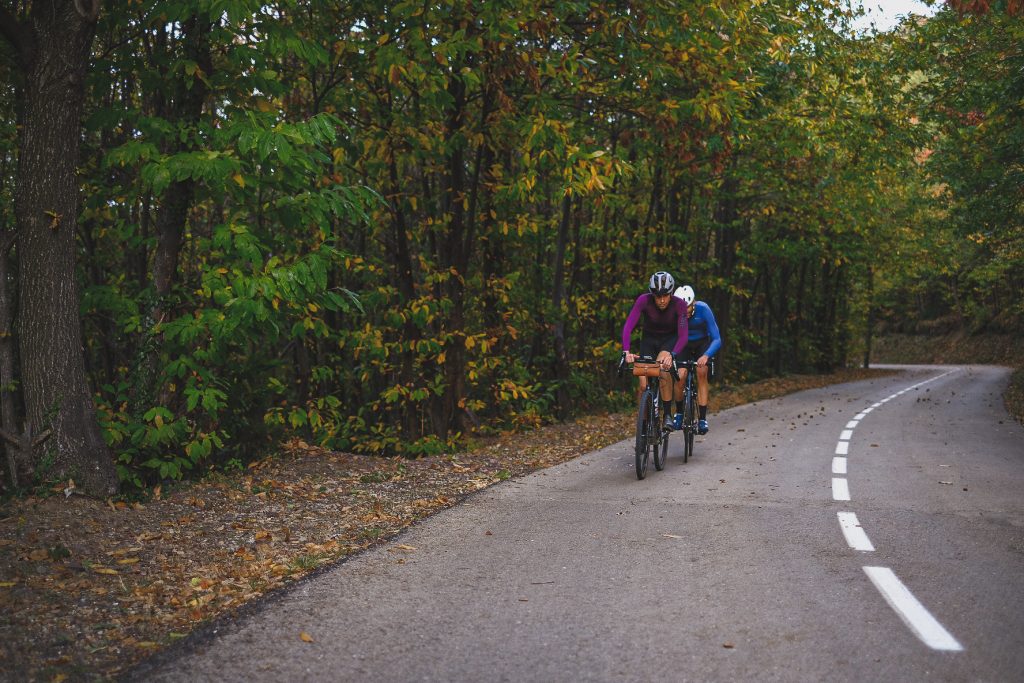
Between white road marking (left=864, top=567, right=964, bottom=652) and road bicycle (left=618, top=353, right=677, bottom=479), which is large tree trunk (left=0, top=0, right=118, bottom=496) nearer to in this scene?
road bicycle (left=618, top=353, right=677, bottom=479)

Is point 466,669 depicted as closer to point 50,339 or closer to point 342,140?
point 50,339

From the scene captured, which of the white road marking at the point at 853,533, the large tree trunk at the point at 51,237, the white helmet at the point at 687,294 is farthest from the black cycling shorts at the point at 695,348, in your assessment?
the large tree trunk at the point at 51,237

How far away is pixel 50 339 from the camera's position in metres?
6.67

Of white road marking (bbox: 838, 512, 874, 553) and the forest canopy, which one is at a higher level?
the forest canopy

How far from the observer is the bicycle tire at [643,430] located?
30.5 feet

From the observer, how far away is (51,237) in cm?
667

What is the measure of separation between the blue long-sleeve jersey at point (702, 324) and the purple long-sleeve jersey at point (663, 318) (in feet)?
2.59

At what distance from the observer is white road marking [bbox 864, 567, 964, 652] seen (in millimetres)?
4141

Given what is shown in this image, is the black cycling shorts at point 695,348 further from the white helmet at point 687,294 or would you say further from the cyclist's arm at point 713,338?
the white helmet at point 687,294

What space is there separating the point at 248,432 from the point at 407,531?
4.40m

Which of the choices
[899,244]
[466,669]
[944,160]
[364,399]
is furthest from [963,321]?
[466,669]

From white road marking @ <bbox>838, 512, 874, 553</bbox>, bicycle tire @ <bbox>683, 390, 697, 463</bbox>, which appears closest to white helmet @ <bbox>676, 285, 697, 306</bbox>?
bicycle tire @ <bbox>683, 390, 697, 463</bbox>

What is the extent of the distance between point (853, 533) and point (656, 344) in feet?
13.5

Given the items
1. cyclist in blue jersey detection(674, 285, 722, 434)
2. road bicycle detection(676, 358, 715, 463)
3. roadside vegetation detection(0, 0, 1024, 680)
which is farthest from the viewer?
road bicycle detection(676, 358, 715, 463)
